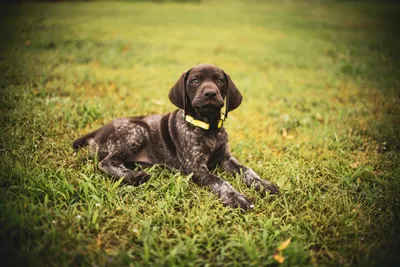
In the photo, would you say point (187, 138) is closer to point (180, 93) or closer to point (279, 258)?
point (180, 93)

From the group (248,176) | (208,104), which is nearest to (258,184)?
(248,176)

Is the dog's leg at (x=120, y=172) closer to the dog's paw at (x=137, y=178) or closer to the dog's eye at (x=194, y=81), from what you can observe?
the dog's paw at (x=137, y=178)

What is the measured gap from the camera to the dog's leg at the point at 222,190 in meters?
3.04

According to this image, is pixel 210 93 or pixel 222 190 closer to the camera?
pixel 222 190

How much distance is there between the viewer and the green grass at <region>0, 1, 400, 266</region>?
2479mm

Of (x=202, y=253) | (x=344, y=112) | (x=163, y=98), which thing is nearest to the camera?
(x=202, y=253)

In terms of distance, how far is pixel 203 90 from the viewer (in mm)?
3441

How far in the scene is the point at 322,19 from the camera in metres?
20.1

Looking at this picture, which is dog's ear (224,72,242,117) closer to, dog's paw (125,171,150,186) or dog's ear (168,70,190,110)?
dog's ear (168,70,190,110)

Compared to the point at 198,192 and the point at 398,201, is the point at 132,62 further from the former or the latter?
the point at 398,201

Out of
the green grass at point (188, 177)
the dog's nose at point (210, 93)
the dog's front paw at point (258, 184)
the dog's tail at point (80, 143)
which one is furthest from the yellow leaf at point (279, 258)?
the dog's tail at point (80, 143)

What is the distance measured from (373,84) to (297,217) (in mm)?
6470

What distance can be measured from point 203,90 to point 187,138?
0.73 meters

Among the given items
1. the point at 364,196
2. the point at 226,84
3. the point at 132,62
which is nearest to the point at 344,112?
the point at 364,196
